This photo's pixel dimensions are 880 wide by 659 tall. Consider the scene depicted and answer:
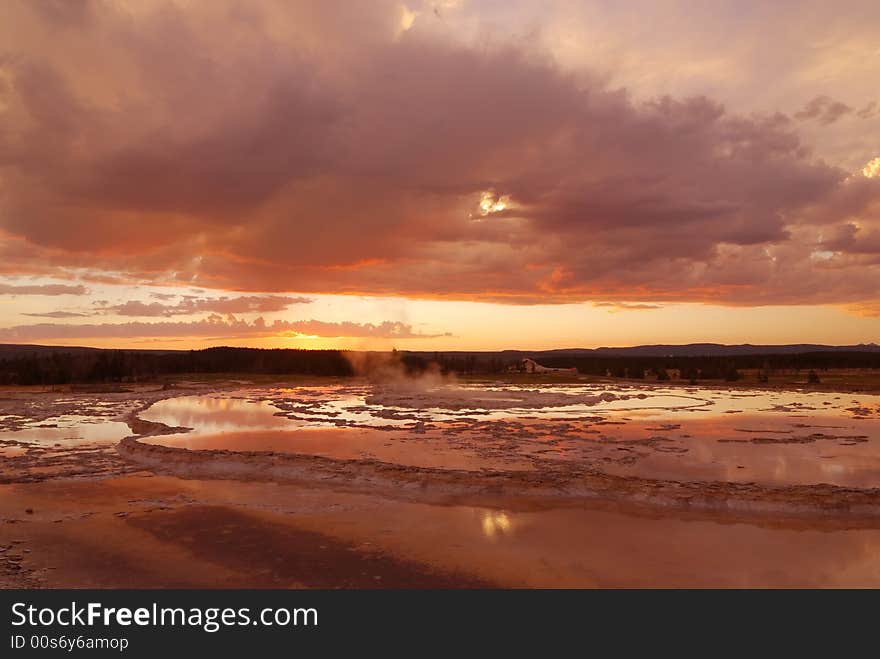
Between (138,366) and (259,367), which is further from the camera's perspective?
(259,367)

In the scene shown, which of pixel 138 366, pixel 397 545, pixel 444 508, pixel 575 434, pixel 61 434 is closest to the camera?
pixel 397 545

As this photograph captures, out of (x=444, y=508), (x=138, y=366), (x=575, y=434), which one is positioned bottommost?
(x=444, y=508)

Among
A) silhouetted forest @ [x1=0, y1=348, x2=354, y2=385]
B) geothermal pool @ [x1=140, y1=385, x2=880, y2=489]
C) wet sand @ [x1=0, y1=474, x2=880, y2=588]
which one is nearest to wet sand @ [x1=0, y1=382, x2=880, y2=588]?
wet sand @ [x1=0, y1=474, x2=880, y2=588]

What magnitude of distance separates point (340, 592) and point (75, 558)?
499 cm

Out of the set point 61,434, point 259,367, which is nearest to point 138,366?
point 259,367

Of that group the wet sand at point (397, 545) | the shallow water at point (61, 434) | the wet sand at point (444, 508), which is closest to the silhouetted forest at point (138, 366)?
the shallow water at point (61, 434)

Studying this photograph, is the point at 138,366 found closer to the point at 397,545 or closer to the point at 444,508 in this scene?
the point at 444,508

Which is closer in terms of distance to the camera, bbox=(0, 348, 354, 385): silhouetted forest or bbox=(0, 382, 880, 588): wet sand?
bbox=(0, 382, 880, 588): wet sand

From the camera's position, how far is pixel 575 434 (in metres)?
26.1

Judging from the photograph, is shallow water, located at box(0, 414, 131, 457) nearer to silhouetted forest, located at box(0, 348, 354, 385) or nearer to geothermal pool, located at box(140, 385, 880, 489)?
geothermal pool, located at box(140, 385, 880, 489)

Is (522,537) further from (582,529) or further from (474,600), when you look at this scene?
(474,600)

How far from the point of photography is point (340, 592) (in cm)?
898

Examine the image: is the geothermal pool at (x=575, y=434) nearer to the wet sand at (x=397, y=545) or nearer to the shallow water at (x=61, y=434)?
the shallow water at (x=61, y=434)

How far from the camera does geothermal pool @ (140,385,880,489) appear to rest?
18703 millimetres
